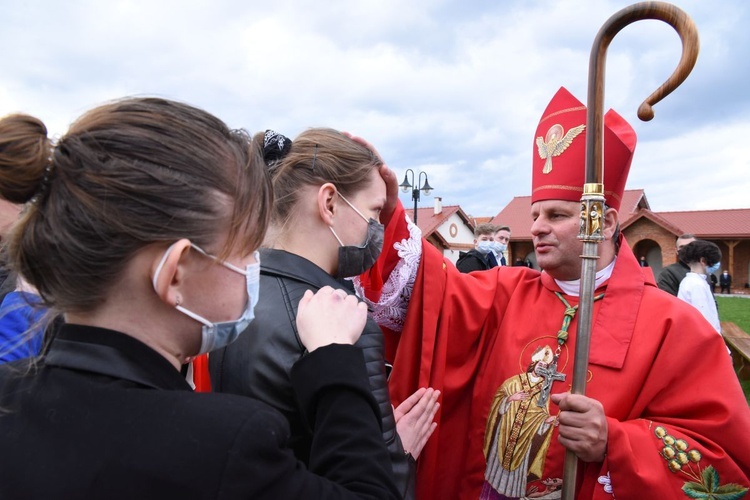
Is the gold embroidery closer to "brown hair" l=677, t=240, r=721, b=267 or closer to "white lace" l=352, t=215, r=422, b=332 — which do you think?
"white lace" l=352, t=215, r=422, b=332

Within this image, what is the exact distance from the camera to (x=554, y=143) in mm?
2568

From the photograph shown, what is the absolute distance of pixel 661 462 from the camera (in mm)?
1825

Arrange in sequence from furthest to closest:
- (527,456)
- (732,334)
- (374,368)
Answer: (732,334), (527,456), (374,368)

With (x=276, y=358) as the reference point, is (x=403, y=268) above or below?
above

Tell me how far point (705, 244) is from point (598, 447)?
5.50 metres

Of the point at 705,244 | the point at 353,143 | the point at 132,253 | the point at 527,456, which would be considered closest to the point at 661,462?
the point at 527,456

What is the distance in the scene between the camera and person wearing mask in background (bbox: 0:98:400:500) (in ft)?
2.58

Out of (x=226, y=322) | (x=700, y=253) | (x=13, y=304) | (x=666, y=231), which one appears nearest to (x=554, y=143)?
(x=226, y=322)

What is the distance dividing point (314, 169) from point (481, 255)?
17.5ft

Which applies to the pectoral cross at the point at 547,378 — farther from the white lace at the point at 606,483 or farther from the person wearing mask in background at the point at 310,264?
the person wearing mask in background at the point at 310,264

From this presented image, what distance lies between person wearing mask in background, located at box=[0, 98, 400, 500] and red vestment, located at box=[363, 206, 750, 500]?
128 centimetres

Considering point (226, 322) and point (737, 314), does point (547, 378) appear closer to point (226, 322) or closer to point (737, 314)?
point (226, 322)

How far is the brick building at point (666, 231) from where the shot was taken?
27.3m

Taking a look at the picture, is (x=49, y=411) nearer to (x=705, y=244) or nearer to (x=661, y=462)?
(x=661, y=462)
